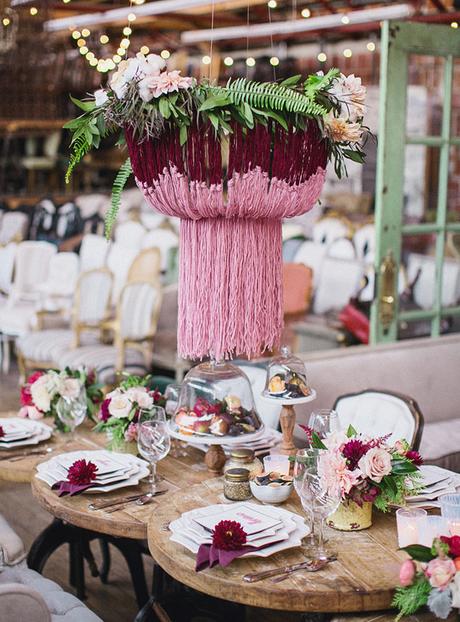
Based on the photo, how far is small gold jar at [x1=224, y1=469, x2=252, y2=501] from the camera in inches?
107

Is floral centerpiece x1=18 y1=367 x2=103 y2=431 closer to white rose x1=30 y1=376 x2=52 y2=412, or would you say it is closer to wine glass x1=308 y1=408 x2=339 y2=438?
white rose x1=30 y1=376 x2=52 y2=412

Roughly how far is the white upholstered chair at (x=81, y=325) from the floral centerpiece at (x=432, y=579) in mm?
4576

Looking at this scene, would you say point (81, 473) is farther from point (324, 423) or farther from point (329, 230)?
point (329, 230)

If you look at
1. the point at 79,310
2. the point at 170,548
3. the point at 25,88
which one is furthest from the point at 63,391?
the point at 25,88

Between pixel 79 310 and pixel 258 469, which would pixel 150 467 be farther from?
pixel 79 310

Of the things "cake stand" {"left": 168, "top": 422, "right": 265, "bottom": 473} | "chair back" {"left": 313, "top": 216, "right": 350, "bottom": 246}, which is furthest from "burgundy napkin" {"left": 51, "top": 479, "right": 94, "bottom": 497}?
"chair back" {"left": 313, "top": 216, "right": 350, "bottom": 246}

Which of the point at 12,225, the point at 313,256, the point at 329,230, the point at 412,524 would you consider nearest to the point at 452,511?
the point at 412,524

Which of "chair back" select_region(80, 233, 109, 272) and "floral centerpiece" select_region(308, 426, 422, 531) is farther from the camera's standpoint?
"chair back" select_region(80, 233, 109, 272)

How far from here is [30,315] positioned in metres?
7.39

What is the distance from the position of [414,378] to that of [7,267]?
4481 millimetres

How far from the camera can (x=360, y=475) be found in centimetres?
251

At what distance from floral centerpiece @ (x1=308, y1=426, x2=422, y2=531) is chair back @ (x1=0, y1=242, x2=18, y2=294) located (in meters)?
6.05

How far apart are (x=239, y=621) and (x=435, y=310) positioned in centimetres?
282

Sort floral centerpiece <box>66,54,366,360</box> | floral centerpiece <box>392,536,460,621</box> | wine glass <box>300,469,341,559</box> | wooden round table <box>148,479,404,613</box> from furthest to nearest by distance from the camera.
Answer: floral centerpiece <box>66,54,366,360</box> < wine glass <box>300,469,341,559</box> < wooden round table <box>148,479,404,613</box> < floral centerpiece <box>392,536,460,621</box>
